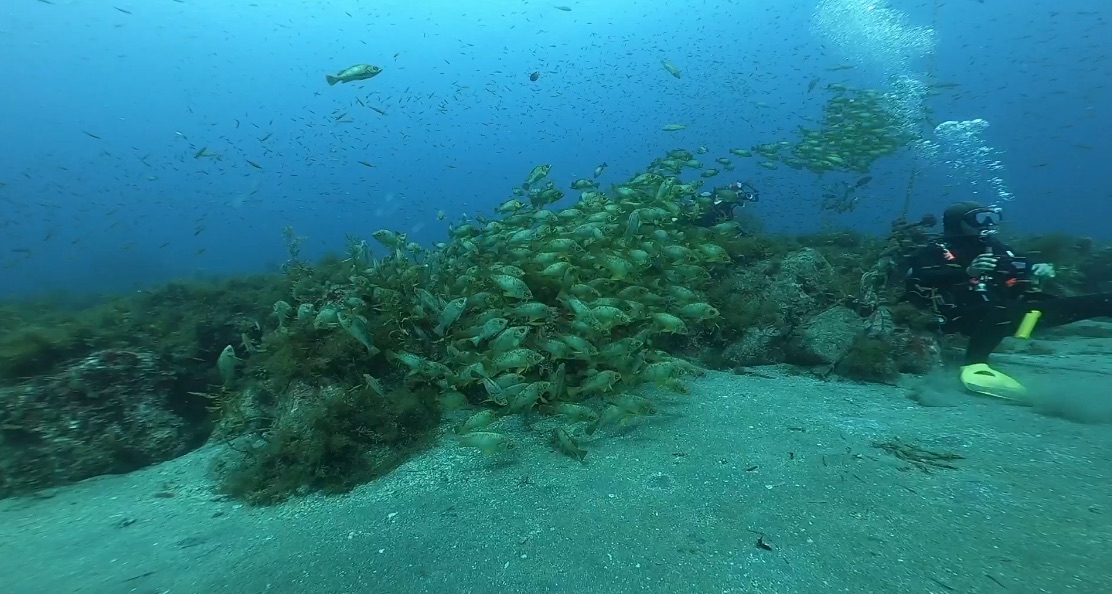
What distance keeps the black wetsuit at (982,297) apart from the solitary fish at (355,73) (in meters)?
9.48

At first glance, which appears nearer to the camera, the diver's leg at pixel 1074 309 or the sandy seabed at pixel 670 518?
the sandy seabed at pixel 670 518

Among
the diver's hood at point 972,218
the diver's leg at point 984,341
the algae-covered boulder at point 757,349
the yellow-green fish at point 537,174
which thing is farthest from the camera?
the yellow-green fish at point 537,174

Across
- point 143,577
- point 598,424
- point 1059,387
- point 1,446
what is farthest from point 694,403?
point 1,446

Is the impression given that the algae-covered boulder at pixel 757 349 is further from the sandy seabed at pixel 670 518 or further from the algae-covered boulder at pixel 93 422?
the algae-covered boulder at pixel 93 422

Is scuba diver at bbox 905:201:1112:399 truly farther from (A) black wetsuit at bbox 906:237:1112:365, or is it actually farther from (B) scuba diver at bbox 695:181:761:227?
(B) scuba diver at bbox 695:181:761:227

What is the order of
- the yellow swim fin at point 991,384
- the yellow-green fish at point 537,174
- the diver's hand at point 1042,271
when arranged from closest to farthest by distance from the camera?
the yellow swim fin at point 991,384, the diver's hand at point 1042,271, the yellow-green fish at point 537,174

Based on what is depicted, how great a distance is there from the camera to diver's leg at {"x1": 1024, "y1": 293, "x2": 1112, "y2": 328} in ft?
20.6

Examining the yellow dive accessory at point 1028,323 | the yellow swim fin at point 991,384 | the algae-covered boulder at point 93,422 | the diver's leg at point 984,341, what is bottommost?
the algae-covered boulder at point 93,422

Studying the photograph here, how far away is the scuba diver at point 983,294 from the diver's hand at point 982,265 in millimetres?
10

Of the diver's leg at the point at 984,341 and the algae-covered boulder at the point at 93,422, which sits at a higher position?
the diver's leg at the point at 984,341

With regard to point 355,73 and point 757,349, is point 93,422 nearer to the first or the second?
point 355,73

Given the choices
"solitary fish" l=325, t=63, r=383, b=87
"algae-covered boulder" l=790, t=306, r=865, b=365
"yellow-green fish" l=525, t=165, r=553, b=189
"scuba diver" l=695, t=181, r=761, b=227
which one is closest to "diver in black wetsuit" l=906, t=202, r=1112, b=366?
"algae-covered boulder" l=790, t=306, r=865, b=365

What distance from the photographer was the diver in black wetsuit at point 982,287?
636cm

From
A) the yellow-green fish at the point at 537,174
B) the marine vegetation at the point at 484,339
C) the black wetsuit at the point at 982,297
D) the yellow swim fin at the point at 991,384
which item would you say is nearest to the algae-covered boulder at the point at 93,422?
the marine vegetation at the point at 484,339
